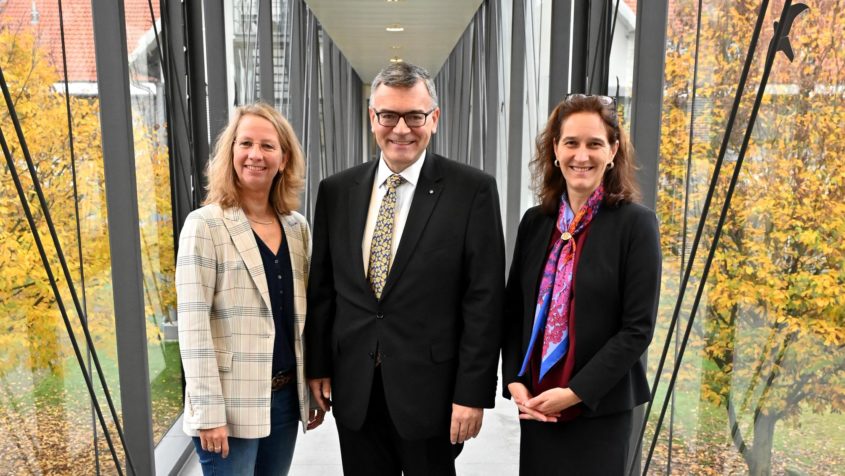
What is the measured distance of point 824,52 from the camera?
137 centimetres

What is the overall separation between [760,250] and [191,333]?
1.42m

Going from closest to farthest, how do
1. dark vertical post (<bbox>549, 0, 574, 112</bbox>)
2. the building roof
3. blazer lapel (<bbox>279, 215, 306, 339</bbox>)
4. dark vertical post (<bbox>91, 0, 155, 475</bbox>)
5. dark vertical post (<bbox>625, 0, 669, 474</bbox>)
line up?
blazer lapel (<bbox>279, 215, 306, 339</bbox>) → the building roof → dark vertical post (<bbox>91, 0, 155, 475</bbox>) → dark vertical post (<bbox>625, 0, 669, 474</bbox>) → dark vertical post (<bbox>549, 0, 574, 112</bbox>)

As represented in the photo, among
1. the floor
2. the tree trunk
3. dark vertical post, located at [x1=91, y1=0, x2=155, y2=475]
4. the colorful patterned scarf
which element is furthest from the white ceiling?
the tree trunk

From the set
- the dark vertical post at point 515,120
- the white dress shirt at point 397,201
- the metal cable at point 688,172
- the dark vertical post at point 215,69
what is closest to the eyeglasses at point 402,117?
the white dress shirt at point 397,201

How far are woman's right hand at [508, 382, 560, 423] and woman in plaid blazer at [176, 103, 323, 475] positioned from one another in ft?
1.79

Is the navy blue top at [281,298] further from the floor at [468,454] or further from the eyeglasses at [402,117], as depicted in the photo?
the floor at [468,454]

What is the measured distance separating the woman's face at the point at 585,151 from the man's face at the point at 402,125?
0.33 m

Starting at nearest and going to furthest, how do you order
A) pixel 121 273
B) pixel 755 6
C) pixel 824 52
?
pixel 824 52, pixel 755 6, pixel 121 273

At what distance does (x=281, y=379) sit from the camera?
5.63 ft

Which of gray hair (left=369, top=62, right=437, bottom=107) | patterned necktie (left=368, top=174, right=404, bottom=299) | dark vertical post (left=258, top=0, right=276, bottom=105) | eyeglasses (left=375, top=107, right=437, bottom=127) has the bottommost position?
patterned necktie (left=368, top=174, right=404, bottom=299)

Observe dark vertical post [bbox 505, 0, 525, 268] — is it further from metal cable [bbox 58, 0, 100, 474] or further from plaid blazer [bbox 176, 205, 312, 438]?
plaid blazer [bbox 176, 205, 312, 438]

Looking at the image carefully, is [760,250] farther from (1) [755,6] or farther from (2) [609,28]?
(2) [609,28]

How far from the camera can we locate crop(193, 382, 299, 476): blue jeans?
5.45 ft

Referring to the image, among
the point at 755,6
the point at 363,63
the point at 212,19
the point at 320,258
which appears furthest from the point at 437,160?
the point at 363,63
